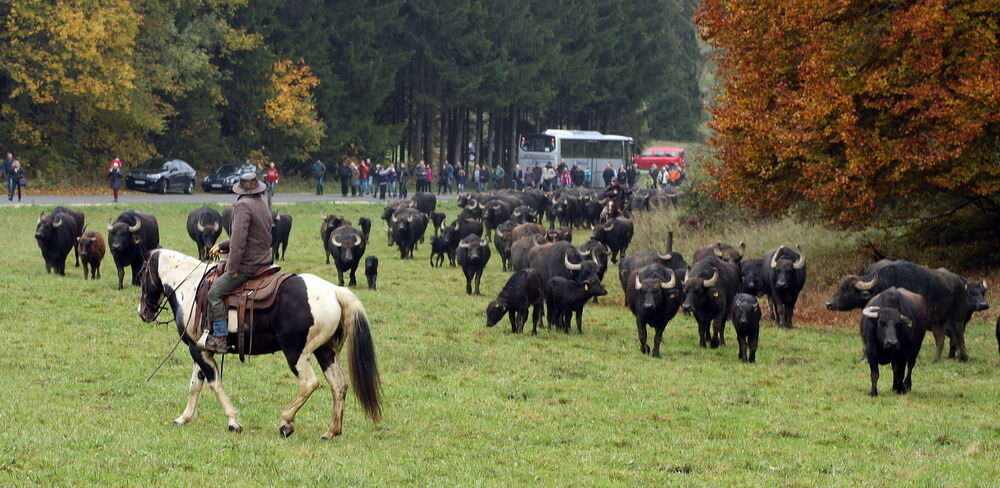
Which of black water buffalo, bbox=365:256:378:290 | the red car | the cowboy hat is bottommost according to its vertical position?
black water buffalo, bbox=365:256:378:290

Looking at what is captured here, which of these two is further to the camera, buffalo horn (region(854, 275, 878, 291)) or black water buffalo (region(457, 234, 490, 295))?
black water buffalo (region(457, 234, 490, 295))

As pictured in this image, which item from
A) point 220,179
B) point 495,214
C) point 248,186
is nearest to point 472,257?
point 248,186

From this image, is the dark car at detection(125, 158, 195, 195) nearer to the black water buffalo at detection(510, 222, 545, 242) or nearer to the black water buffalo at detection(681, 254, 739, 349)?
the black water buffalo at detection(510, 222, 545, 242)

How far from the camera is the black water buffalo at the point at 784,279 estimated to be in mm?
23938

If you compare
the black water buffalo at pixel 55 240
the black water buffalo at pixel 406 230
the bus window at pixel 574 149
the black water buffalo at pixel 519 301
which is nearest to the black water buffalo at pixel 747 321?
the black water buffalo at pixel 519 301

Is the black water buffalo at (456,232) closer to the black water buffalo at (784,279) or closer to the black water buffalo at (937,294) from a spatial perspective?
Result: the black water buffalo at (784,279)

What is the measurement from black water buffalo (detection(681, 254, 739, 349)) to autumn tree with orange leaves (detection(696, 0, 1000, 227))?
18.9 feet

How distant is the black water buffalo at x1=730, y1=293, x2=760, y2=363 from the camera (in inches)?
773

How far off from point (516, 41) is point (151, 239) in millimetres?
60599

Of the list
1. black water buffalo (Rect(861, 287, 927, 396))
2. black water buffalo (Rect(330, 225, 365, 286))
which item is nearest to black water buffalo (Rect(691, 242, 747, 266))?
black water buffalo (Rect(330, 225, 365, 286))

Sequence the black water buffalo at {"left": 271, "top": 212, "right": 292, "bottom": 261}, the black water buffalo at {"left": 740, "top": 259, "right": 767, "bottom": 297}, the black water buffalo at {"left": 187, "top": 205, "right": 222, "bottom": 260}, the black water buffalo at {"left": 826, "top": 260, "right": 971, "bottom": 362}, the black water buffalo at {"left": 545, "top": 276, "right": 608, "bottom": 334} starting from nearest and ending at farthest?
1. the black water buffalo at {"left": 826, "top": 260, "right": 971, "bottom": 362}
2. the black water buffalo at {"left": 545, "top": 276, "right": 608, "bottom": 334}
3. the black water buffalo at {"left": 740, "top": 259, "right": 767, "bottom": 297}
4. the black water buffalo at {"left": 187, "top": 205, "right": 222, "bottom": 260}
5. the black water buffalo at {"left": 271, "top": 212, "right": 292, "bottom": 261}

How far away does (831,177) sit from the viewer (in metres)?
27.2

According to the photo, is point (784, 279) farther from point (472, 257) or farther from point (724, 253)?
point (472, 257)

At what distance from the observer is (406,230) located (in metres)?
37.4
